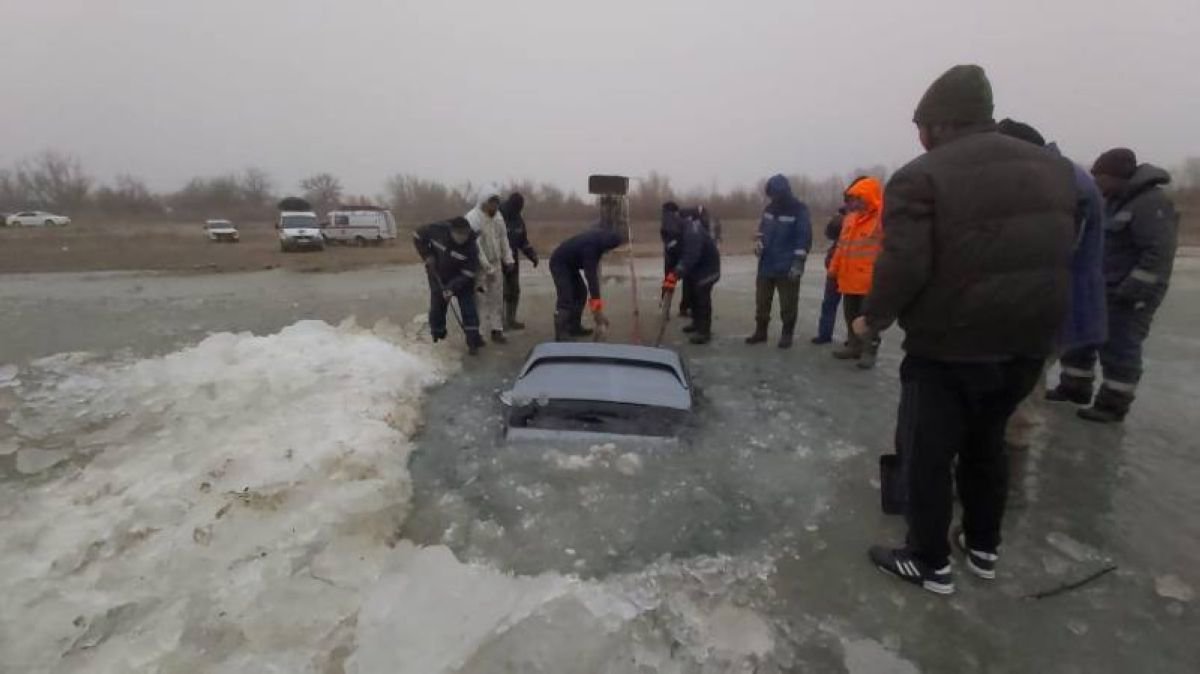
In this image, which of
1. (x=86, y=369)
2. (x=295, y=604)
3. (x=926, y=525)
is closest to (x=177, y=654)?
(x=295, y=604)

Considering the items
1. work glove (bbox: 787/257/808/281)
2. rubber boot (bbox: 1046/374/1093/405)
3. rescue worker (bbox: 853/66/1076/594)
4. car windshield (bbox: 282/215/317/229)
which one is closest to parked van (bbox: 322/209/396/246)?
car windshield (bbox: 282/215/317/229)

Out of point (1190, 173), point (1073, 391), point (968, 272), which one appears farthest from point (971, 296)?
point (1190, 173)

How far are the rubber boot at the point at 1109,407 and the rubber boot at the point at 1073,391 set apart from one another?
0.29m

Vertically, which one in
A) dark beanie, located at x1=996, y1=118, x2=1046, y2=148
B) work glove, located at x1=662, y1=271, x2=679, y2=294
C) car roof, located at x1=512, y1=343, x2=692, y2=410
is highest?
dark beanie, located at x1=996, y1=118, x2=1046, y2=148

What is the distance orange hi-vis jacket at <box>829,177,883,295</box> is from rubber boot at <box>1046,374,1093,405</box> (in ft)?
5.08

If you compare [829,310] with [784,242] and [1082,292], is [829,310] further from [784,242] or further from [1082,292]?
[1082,292]

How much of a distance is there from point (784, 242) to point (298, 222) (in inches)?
768

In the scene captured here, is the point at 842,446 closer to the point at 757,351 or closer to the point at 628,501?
the point at 628,501

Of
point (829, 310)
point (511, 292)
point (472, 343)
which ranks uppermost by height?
point (511, 292)

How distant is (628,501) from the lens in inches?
126

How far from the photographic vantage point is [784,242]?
6.28m

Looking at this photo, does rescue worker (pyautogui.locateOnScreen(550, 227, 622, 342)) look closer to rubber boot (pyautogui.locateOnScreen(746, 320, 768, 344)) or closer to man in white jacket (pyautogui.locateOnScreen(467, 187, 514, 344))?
man in white jacket (pyautogui.locateOnScreen(467, 187, 514, 344))

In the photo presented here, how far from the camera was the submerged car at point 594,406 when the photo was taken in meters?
3.79

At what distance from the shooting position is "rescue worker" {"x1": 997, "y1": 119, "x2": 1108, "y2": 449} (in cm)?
272
